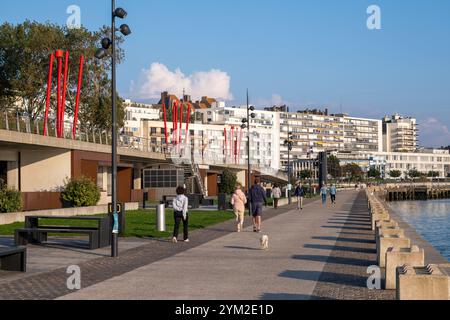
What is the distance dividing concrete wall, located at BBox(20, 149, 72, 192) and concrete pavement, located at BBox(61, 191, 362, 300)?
21557 mm

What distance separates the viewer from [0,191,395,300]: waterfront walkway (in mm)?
11406

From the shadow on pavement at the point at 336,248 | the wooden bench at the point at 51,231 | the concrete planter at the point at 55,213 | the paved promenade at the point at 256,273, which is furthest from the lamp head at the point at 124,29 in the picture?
the concrete planter at the point at 55,213

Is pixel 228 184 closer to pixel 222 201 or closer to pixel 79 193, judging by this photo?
pixel 222 201

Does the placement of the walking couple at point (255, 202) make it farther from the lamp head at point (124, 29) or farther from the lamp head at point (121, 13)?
the lamp head at point (121, 13)

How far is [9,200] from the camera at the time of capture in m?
30.4

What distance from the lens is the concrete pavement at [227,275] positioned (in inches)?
447

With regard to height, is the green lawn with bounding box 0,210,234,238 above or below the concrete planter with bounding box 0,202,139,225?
below

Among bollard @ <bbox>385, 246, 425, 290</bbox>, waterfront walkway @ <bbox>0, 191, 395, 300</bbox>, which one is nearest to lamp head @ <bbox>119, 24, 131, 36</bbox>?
waterfront walkway @ <bbox>0, 191, 395, 300</bbox>

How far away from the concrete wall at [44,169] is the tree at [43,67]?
1942 cm

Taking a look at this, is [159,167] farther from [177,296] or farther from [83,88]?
[177,296]

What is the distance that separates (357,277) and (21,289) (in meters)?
5.93

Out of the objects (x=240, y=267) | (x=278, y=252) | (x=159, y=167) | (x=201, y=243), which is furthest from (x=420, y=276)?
(x=159, y=167)

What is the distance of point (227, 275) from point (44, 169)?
29.1 m

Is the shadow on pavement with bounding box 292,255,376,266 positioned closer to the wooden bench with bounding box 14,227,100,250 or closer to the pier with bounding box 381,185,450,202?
the wooden bench with bounding box 14,227,100,250
